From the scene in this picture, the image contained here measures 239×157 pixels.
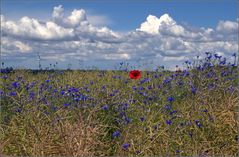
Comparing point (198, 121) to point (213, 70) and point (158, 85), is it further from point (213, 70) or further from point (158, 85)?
point (213, 70)

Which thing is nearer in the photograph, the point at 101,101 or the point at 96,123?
the point at 96,123

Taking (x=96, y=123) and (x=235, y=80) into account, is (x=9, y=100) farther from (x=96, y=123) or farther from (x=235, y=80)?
(x=235, y=80)

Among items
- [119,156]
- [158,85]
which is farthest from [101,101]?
[158,85]

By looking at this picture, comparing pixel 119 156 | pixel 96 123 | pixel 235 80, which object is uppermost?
pixel 235 80

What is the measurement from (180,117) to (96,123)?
1058mm

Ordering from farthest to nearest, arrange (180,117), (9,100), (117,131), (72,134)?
(9,100), (180,117), (117,131), (72,134)

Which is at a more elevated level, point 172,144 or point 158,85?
point 158,85

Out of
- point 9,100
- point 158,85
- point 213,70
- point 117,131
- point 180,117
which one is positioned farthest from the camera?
point 213,70

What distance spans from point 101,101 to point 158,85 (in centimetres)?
146

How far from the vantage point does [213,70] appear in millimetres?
7035

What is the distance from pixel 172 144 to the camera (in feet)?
15.2

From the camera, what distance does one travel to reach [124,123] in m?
4.96

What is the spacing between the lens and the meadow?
451 cm

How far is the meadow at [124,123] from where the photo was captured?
4.51 meters
